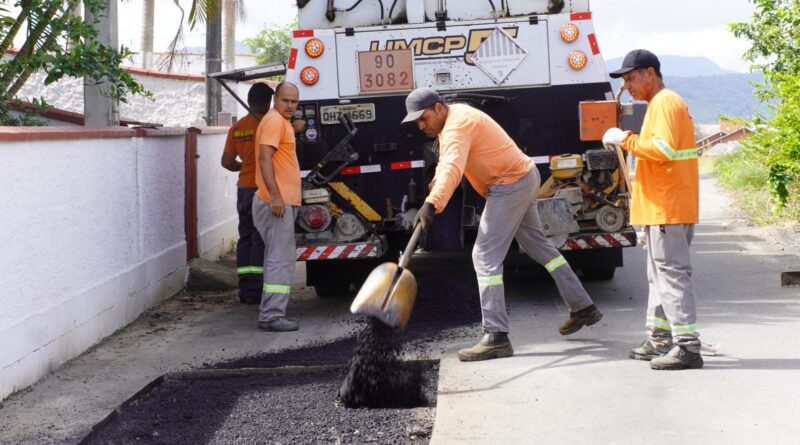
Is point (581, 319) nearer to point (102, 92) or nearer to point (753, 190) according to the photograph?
point (102, 92)

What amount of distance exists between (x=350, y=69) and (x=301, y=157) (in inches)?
33.4

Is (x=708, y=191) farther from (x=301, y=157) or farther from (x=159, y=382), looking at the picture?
(x=159, y=382)

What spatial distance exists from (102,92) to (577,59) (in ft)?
14.9

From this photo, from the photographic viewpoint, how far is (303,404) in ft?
19.7

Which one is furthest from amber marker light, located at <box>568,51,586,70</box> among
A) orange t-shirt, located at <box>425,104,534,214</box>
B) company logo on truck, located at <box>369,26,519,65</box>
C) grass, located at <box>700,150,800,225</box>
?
grass, located at <box>700,150,800,225</box>

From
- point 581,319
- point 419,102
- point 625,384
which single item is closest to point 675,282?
point 625,384

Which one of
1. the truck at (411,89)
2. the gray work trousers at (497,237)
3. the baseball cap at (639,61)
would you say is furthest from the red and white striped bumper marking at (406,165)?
the baseball cap at (639,61)

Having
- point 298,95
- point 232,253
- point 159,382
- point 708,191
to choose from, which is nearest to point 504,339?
point 159,382

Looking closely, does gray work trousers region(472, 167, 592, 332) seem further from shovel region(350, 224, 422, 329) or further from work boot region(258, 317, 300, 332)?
work boot region(258, 317, 300, 332)

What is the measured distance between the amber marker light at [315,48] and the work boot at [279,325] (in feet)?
7.41

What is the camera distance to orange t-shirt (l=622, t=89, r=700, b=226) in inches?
246

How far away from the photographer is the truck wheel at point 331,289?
390 inches

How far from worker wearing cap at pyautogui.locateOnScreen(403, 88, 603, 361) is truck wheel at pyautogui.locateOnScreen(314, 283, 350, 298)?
3094 mm

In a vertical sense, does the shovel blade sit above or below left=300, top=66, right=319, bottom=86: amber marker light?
below
